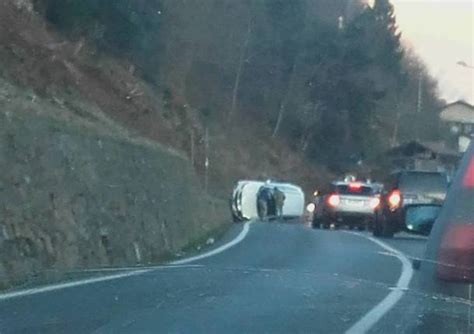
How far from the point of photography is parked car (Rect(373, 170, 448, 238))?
109ft

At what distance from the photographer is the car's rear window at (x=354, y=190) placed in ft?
138

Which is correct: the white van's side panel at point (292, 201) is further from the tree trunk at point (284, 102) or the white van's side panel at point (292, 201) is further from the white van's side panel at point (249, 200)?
the tree trunk at point (284, 102)

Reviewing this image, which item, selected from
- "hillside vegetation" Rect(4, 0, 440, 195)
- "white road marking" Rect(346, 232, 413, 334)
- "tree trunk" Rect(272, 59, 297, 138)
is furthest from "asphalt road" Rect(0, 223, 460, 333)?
"tree trunk" Rect(272, 59, 297, 138)

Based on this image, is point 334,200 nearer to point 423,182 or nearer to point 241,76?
point 423,182

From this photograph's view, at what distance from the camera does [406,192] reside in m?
35.0

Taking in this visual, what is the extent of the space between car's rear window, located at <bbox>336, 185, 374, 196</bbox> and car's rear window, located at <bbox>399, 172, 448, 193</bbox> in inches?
241

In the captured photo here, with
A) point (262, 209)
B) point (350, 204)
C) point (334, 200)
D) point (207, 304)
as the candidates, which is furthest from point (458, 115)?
point (207, 304)

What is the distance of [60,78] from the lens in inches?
1540

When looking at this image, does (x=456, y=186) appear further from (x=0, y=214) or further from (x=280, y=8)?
(x=280, y=8)

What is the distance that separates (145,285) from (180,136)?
41906mm

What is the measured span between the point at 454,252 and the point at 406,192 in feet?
86.1

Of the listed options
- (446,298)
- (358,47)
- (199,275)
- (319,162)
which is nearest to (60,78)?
(199,275)

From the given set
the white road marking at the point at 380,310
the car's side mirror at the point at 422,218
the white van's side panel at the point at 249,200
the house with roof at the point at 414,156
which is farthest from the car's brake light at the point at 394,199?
the house with roof at the point at 414,156

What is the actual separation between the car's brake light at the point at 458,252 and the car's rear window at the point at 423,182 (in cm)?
2624
